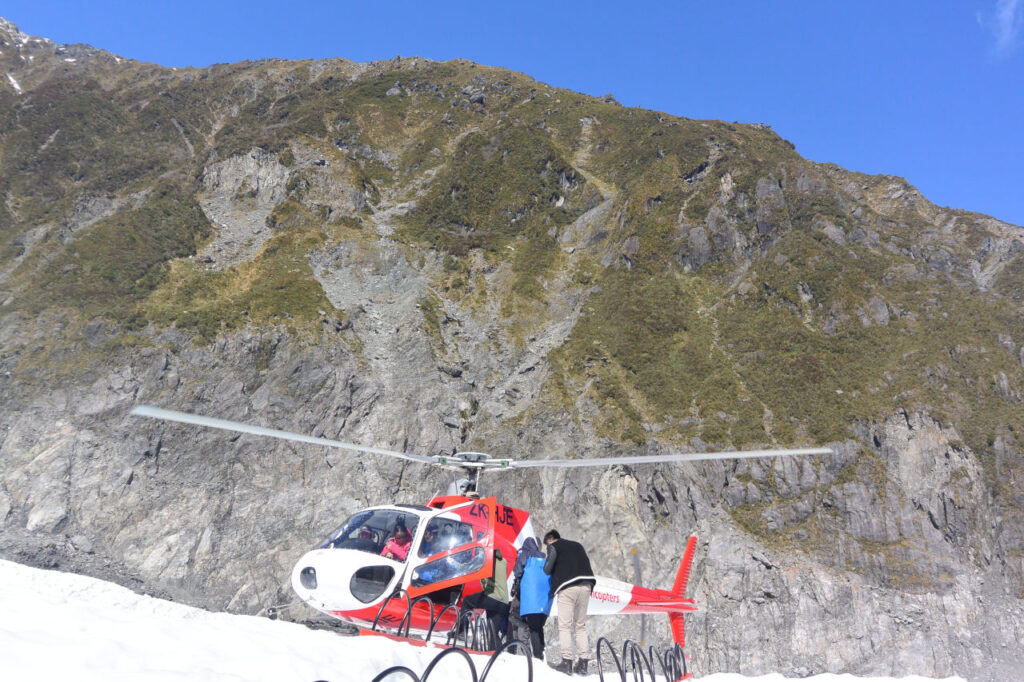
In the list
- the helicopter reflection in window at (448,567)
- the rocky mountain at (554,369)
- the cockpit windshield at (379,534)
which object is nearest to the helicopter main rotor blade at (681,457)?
the helicopter reflection in window at (448,567)

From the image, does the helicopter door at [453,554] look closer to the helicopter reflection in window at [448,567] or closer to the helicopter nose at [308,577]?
the helicopter reflection in window at [448,567]

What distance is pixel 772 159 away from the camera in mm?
57156

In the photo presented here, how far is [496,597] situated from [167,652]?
632cm

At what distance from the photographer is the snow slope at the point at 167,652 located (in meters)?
3.35

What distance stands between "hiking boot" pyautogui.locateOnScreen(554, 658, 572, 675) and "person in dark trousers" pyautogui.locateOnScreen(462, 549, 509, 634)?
217cm

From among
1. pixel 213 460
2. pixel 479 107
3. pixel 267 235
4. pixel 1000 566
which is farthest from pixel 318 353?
pixel 479 107

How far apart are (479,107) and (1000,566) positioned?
2844 inches

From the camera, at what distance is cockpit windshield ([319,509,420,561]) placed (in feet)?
30.0

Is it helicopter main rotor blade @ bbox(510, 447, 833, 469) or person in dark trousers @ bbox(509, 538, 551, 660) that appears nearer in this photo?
person in dark trousers @ bbox(509, 538, 551, 660)

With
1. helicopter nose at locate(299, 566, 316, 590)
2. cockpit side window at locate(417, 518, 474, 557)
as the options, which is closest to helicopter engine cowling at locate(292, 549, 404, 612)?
helicopter nose at locate(299, 566, 316, 590)

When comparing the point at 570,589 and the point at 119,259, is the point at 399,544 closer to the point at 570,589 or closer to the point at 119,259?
the point at 570,589

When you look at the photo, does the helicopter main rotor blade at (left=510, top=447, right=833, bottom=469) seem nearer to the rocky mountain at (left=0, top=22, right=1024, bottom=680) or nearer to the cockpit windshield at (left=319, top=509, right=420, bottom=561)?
the cockpit windshield at (left=319, top=509, right=420, bottom=561)

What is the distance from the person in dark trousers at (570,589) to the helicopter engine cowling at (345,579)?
104 inches

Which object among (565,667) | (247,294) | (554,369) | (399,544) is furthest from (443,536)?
(247,294)
